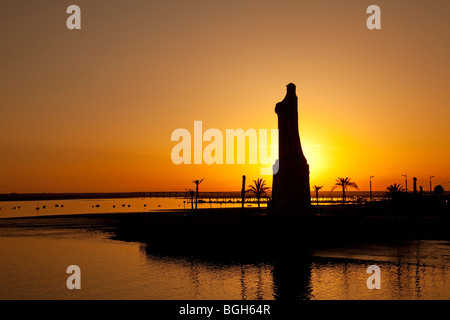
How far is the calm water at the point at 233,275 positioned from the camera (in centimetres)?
2203

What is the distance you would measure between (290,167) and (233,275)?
79.0ft

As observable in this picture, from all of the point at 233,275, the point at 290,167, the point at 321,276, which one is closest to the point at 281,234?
the point at 290,167

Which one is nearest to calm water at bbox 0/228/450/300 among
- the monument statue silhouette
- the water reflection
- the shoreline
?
the water reflection

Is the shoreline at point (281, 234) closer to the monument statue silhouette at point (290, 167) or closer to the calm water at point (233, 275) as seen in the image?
the monument statue silhouette at point (290, 167)

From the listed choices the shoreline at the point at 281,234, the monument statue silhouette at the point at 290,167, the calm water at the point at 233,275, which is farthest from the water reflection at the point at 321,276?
the monument statue silhouette at the point at 290,167

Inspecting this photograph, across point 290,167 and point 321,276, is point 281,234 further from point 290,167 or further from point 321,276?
point 321,276

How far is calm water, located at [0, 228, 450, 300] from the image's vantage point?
22031mm

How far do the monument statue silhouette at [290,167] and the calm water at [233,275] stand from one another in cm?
1276

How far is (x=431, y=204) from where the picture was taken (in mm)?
68438

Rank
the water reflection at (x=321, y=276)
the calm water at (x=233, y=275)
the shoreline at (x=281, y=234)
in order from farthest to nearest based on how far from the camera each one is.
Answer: the shoreline at (x=281, y=234), the calm water at (x=233, y=275), the water reflection at (x=321, y=276)

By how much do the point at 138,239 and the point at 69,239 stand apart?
25.4 ft

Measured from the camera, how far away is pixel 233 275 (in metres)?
26.3

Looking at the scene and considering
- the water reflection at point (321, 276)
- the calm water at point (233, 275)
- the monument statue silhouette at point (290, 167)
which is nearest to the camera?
the water reflection at point (321, 276)

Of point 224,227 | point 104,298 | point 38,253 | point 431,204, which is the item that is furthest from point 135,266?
point 431,204
